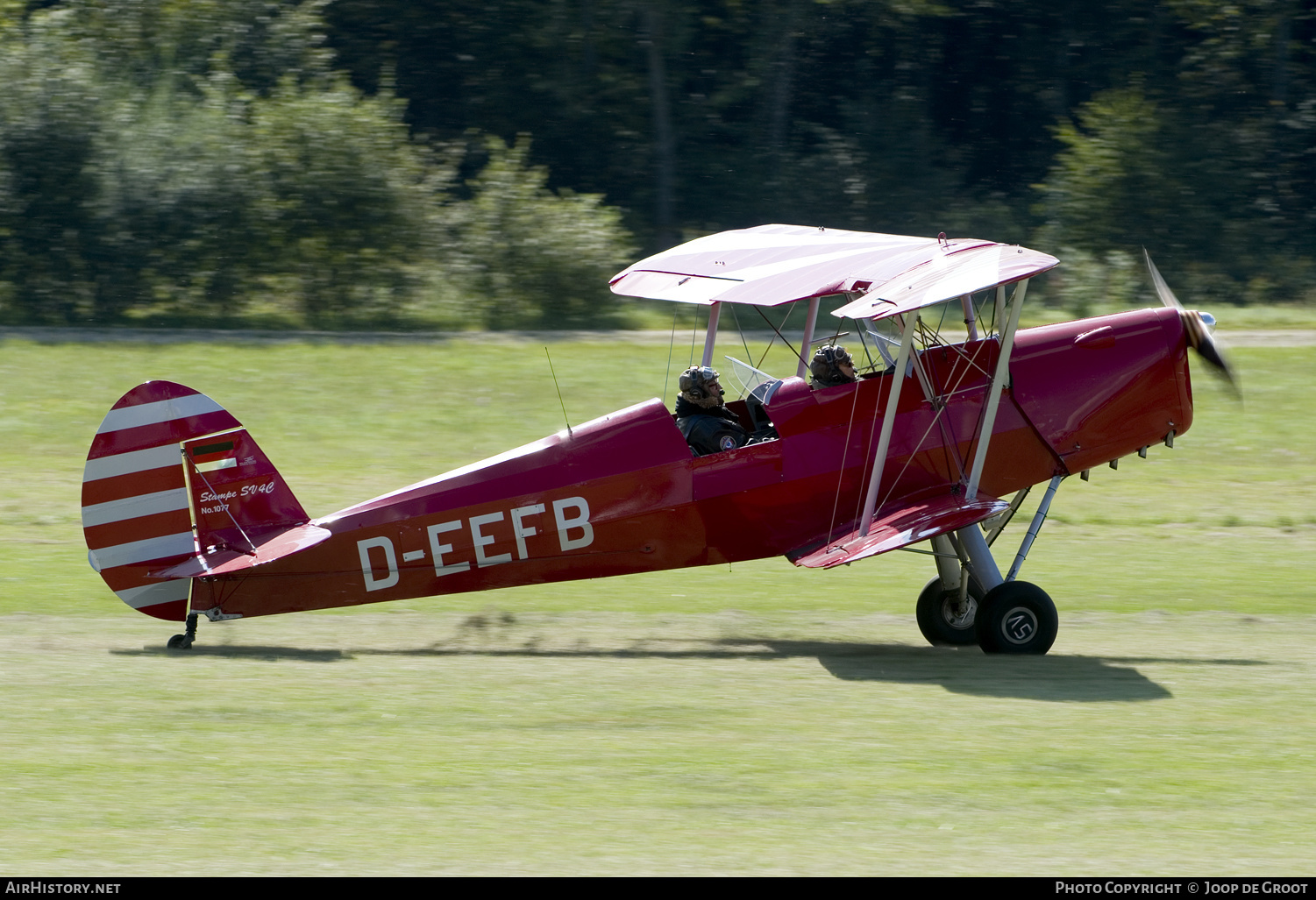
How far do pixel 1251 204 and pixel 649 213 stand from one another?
15.3 metres

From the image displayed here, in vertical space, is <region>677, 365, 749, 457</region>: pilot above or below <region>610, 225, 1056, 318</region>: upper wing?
below

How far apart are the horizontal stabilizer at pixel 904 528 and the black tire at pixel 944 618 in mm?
784

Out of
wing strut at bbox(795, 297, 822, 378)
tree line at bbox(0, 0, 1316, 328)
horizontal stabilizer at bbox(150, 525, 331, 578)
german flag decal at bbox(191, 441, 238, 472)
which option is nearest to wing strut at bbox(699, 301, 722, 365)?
wing strut at bbox(795, 297, 822, 378)

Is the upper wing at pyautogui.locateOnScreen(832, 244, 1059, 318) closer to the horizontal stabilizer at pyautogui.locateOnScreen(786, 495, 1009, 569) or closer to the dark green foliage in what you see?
the horizontal stabilizer at pyautogui.locateOnScreen(786, 495, 1009, 569)

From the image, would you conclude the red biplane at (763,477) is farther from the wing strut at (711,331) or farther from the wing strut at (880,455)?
the wing strut at (711,331)

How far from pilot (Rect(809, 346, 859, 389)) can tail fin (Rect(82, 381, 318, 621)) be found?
3556 mm

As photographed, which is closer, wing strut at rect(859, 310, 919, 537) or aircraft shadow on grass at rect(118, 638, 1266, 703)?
aircraft shadow on grass at rect(118, 638, 1266, 703)

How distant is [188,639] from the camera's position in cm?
990

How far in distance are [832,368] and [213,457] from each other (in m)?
4.21

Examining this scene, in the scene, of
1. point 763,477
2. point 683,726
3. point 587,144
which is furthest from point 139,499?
point 587,144

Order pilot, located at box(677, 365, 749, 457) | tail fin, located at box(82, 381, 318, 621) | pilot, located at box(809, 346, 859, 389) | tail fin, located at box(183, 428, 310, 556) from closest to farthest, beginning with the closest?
tail fin, located at box(82, 381, 318, 621)
tail fin, located at box(183, 428, 310, 556)
pilot, located at box(677, 365, 749, 457)
pilot, located at box(809, 346, 859, 389)

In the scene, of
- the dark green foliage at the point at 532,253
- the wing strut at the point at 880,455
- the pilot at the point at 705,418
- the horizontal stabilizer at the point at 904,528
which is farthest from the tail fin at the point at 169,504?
the dark green foliage at the point at 532,253

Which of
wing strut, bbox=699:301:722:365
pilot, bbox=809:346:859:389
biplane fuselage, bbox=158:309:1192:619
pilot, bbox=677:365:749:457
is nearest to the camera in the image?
biplane fuselage, bbox=158:309:1192:619

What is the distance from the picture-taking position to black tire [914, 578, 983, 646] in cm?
1097
